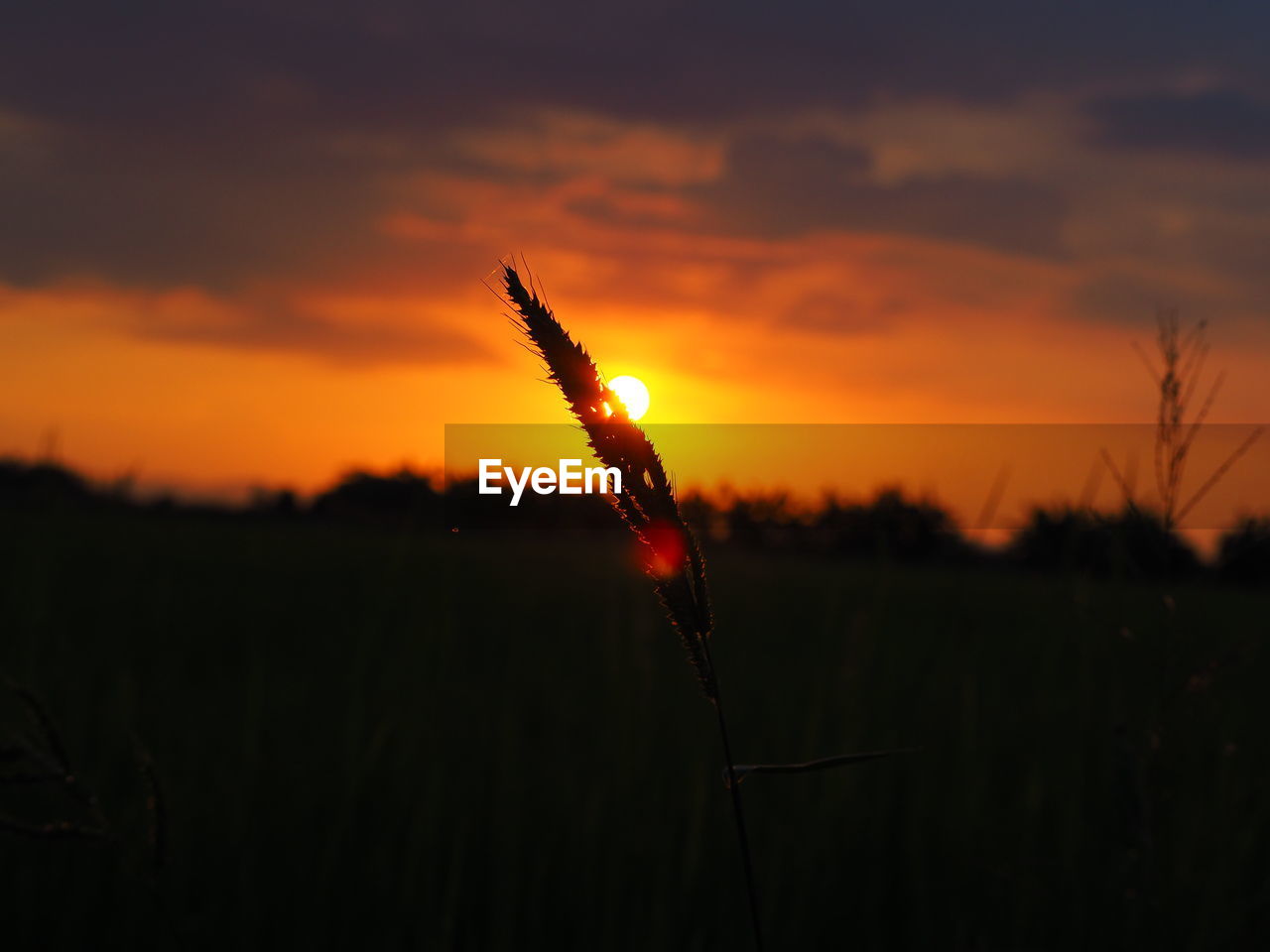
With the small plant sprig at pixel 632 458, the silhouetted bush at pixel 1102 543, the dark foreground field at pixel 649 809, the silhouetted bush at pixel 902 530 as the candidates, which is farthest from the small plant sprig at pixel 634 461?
the silhouetted bush at pixel 902 530

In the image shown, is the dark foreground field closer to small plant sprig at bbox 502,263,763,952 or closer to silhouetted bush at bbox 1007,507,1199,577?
silhouetted bush at bbox 1007,507,1199,577

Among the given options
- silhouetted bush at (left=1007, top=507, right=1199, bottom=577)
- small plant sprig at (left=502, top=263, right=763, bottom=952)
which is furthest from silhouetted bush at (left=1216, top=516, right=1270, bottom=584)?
small plant sprig at (left=502, top=263, right=763, bottom=952)

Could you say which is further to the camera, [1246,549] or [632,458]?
[1246,549]

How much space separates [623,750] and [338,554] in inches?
463

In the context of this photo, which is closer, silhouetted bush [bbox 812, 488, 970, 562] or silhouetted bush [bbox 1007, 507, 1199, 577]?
silhouetted bush [bbox 1007, 507, 1199, 577]

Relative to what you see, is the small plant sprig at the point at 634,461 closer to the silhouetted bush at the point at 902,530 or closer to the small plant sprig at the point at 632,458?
the small plant sprig at the point at 632,458

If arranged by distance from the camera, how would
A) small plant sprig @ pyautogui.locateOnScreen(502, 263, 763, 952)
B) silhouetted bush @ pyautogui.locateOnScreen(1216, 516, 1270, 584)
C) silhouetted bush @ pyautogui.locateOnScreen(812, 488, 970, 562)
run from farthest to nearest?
1. silhouetted bush @ pyautogui.locateOnScreen(812, 488, 970, 562)
2. silhouetted bush @ pyautogui.locateOnScreen(1216, 516, 1270, 584)
3. small plant sprig @ pyautogui.locateOnScreen(502, 263, 763, 952)

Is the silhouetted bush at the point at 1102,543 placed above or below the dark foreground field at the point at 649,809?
above

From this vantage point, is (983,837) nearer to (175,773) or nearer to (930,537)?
(930,537)

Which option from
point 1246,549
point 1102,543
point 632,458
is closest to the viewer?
point 632,458

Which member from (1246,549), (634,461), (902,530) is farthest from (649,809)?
(634,461)

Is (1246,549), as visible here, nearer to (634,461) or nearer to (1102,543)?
(1102,543)

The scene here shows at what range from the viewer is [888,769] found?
3.47 meters

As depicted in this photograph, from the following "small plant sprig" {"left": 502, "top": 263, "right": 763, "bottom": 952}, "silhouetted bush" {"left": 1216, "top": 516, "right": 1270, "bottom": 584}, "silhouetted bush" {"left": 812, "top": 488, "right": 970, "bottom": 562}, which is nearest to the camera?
"small plant sprig" {"left": 502, "top": 263, "right": 763, "bottom": 952}
